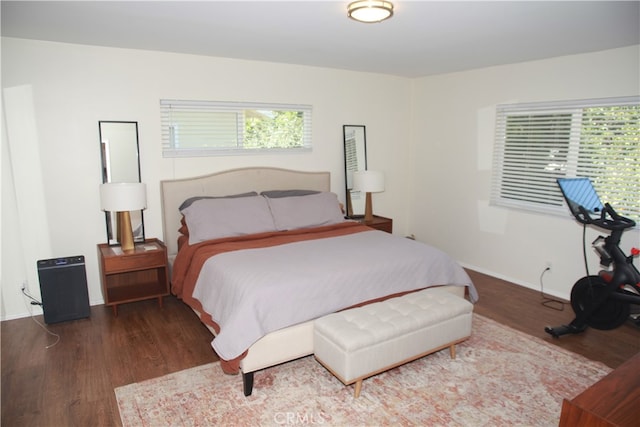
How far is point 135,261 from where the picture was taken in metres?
3.66

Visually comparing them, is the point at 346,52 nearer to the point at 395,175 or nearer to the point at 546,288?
the point at 395,175

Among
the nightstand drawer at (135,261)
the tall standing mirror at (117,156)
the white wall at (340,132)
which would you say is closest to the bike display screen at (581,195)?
the white wall at (340,132)

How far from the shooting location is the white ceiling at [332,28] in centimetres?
263

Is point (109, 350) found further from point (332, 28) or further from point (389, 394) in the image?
point (332, 28)

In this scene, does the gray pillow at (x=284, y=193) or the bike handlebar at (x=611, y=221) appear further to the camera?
the gray pillow at (x=284, y=193)

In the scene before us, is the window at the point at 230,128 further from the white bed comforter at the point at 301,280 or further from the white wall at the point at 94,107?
the white bed comforter at the point at 301,280

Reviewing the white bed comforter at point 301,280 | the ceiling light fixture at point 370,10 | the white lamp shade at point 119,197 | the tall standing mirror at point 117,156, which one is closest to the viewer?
the ceiling light fixture at point 370,10

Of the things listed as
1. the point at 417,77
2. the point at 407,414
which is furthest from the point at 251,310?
the point at 417,77

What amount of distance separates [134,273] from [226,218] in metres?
1.15

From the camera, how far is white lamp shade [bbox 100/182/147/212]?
3549 millimetres

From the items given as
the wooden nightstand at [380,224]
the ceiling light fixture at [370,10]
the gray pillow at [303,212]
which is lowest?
the wooden nightstand at [380,224]

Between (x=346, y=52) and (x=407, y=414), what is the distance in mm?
3197

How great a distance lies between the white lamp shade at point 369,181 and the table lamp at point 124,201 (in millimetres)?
2469

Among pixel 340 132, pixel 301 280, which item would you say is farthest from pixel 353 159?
pixel 301 280
